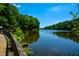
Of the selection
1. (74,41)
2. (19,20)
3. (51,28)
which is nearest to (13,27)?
(19,20)

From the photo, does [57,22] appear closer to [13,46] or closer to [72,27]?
[72,27]

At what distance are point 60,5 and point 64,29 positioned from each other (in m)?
0.32

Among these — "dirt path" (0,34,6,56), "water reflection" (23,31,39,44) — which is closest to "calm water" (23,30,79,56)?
"water reflection" (23,31,39,44)

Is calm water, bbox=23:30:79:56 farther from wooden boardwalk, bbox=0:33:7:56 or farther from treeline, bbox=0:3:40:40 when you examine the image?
wooden boardwalk, bbox=0:33:7:56

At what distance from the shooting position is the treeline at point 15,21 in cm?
454

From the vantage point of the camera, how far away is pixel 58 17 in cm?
454

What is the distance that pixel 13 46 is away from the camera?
463 cm

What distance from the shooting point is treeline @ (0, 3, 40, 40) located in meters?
4.54

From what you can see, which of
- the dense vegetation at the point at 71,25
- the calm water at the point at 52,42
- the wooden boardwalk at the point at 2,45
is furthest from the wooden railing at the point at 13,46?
the dense vegetation at the point at 71,25

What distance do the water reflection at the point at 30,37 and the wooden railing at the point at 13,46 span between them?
114mm

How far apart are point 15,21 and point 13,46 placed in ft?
0.95

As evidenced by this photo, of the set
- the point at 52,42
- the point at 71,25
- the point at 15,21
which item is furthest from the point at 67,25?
the point at 15,21

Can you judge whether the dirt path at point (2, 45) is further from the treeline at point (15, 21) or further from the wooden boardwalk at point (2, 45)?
the treeline at point (15, 21)

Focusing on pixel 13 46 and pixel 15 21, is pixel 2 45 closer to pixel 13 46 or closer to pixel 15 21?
pixel 13 46
